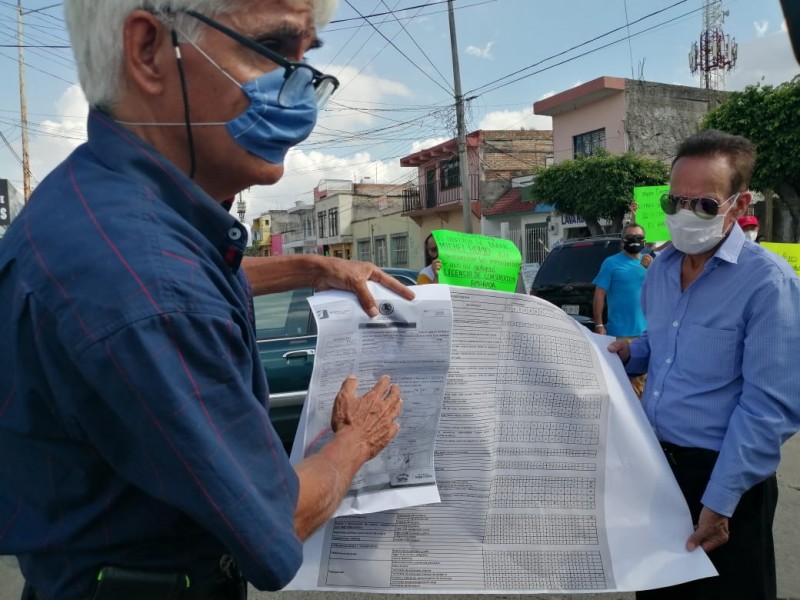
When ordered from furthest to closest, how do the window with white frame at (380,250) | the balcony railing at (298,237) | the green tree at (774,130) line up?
the balcony railing at (298,237) < the window with white frame at (380,250) < the green tree at (774,130)

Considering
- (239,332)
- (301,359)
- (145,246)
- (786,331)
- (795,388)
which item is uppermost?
(145,246)

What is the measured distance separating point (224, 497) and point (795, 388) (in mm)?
1525

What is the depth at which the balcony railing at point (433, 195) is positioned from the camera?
89.9 feet

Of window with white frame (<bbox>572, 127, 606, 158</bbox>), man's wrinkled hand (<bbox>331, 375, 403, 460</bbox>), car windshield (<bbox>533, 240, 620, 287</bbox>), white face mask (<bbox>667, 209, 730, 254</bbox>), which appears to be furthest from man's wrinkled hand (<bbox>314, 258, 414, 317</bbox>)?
window with white frame (<bbox>572, 127, 606, 158</bbox>)

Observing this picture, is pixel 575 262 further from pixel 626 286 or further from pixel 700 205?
pixel 700 205

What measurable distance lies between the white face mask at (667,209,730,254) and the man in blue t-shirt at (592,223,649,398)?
394cm

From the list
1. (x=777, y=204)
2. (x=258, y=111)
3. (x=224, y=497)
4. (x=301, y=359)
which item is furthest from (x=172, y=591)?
(x=777, y=204)

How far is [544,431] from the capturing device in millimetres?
1563

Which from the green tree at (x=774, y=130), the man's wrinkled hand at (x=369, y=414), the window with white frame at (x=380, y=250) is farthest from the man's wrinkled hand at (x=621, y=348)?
the window with white frame at (x=380, y=250)

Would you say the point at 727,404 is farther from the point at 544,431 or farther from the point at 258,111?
the point at 258,111

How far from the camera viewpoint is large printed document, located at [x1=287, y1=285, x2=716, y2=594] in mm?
1461

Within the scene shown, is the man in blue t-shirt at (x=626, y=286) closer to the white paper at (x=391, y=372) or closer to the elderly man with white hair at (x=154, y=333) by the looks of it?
the white paper at (x=391, y=372)

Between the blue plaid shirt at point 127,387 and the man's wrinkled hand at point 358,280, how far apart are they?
17.4 inches

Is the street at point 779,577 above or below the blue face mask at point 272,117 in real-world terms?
below
